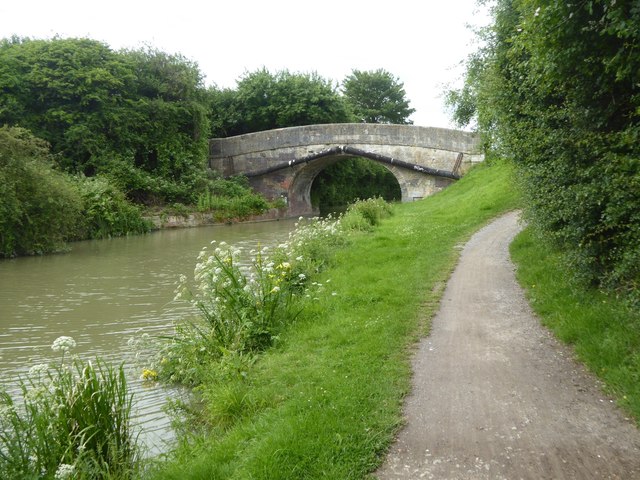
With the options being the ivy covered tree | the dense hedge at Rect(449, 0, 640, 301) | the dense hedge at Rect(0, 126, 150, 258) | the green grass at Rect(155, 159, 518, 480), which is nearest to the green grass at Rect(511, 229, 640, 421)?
the dense hedge at Rect(449, 0, 640, 301)

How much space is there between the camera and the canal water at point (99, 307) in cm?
546

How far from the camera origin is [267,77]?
34469mm

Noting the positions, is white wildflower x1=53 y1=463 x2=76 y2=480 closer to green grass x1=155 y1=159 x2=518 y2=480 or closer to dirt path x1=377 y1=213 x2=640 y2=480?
green grass x1=155 y1=159 x2=518 y2=480

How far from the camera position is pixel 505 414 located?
3.51 m

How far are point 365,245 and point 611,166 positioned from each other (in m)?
6.55

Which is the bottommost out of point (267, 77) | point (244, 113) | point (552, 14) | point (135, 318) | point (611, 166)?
point (135, 318)

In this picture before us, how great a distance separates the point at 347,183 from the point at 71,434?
35.4m

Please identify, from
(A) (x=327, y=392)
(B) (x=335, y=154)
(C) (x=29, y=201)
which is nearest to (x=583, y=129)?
(A) (x=327, y=392)

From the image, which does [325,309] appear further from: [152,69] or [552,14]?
[152,69]

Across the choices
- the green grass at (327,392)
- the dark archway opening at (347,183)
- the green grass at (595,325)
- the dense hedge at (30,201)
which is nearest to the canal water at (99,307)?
the dense hedge at (30,201)

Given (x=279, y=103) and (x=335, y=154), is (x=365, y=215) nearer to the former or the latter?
(x=335, y=154)

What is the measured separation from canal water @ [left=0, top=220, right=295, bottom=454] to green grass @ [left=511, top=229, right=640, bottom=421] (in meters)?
3.31

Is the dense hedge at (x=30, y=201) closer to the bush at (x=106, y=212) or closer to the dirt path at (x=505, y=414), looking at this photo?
the bush at (x=106, y=212)

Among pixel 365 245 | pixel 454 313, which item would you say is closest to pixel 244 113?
pixel 365 245
